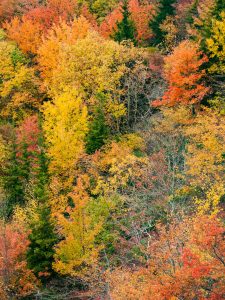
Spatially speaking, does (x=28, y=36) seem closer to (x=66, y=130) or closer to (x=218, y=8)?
(x=66, y=130)

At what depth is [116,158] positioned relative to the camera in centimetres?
3838

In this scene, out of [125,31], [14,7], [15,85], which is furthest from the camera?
[14,7]

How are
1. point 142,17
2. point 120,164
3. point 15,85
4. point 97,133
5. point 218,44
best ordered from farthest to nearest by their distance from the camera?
1. point 142,17
2. point 15,85
3. point 97,133
4. point 218,44
5. point 120,164

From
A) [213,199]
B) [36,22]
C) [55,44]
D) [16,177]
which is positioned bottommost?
[213,199]

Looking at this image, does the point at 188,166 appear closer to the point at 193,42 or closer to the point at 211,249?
the point at 193,42

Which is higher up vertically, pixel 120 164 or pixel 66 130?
pixel 66 130

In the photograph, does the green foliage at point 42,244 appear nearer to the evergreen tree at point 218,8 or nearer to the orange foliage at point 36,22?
the evergreen tree at point 218,8

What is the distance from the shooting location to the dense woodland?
88.2ft

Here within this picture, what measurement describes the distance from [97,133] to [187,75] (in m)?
9.49

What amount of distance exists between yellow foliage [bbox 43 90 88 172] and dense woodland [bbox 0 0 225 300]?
0.13 m

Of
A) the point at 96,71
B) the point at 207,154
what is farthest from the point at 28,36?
A: the point at 207,154

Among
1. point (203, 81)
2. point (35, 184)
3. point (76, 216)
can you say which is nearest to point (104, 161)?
point (35, 184)

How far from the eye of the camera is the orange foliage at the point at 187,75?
38469 mm

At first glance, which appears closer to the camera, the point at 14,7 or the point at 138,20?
the point at 138,20
